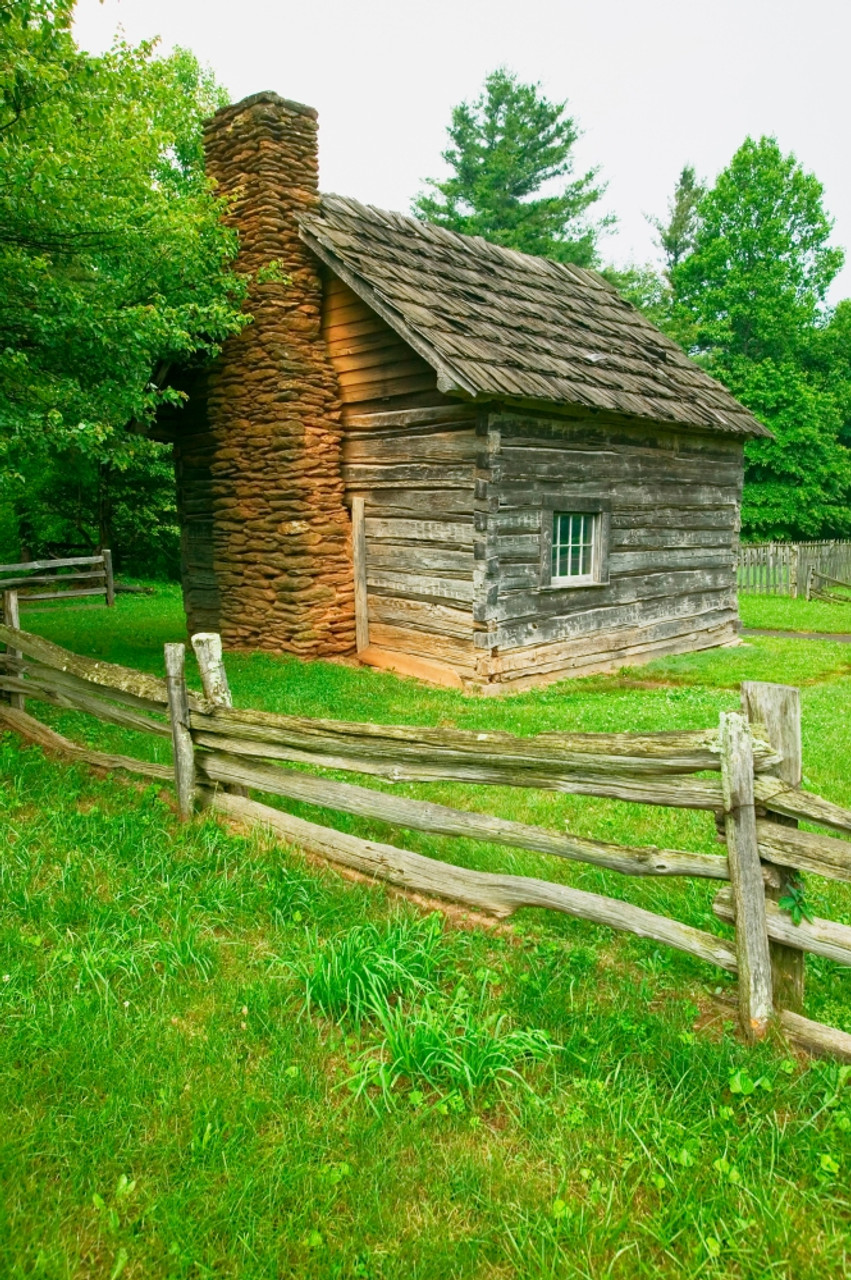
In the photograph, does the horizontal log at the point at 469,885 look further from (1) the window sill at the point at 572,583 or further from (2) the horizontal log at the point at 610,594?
(1) the window sill at the point at 572,583

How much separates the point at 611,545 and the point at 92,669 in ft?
26.5

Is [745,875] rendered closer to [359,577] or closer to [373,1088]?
[373,1088]

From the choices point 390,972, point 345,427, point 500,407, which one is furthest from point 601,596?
point 390,972

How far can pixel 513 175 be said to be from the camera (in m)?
35.7

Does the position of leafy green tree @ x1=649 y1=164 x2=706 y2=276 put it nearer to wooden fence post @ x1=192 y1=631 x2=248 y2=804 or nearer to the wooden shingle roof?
the wooden shingle roof

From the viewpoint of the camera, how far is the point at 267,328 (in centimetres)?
1128

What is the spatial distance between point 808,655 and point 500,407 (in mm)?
6858

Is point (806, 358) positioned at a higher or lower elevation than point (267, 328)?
higher

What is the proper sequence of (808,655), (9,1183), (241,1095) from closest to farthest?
(9,1183) < (241,1095) < (808,655)

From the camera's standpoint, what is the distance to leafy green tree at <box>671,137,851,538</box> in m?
31.8

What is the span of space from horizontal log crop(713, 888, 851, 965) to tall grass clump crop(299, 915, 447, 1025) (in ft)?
4.21

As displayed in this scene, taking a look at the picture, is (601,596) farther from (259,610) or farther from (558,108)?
(558,108)

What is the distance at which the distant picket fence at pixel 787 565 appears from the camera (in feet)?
76.0

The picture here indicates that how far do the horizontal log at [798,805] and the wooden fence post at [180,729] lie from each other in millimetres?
3454
